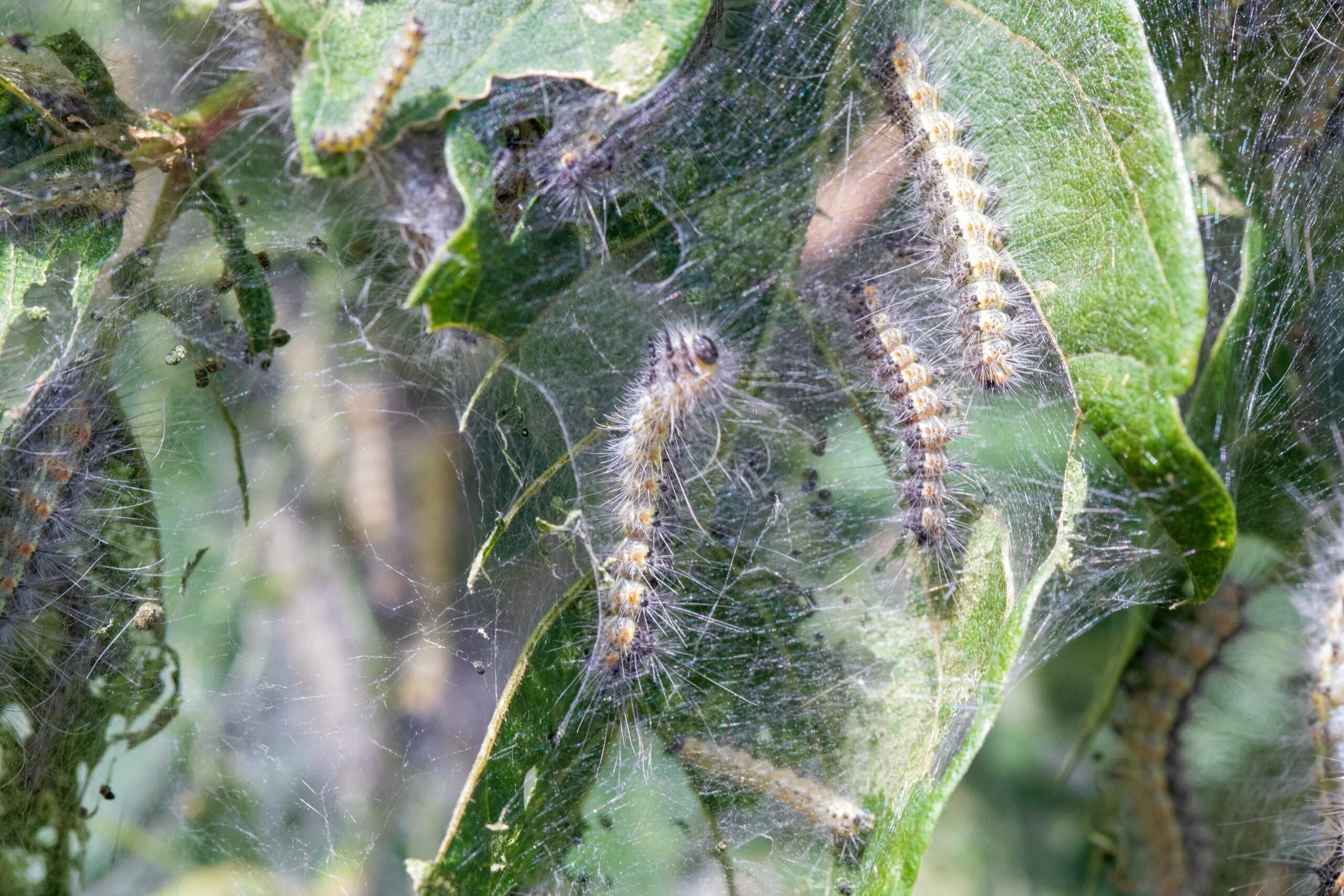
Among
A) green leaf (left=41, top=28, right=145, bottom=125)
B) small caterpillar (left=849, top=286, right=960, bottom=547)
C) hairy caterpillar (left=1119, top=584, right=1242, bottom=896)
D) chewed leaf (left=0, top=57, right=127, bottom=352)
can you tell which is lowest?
hairy caterpillar (left=1119, top=584, right=1242, bottom=896)

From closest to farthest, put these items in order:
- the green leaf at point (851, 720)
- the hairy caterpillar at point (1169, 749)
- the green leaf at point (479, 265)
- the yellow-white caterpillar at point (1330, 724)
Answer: the green leaf at point (479, 265) → the green leaf at point (851, 720) → the yellow-white caterpillar at point (1330, 724) → the hairy caterpillar at point (1169, 749)

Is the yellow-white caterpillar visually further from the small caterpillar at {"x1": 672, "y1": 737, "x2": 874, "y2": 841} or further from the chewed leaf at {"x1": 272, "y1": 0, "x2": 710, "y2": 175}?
the chewed leaf at {"x1": 272, "y1": 0, "x2": 710, "y2": 175}

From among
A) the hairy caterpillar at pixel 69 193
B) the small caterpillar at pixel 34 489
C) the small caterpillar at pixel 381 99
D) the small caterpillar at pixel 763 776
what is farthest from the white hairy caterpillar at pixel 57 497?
the small caterpillar at pixel 763 776

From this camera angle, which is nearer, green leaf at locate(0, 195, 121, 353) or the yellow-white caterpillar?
green leaf at locate(0, 195, 121, 353)

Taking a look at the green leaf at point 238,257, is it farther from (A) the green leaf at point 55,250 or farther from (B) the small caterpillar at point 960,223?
(B) the small caterpillar at point 960,223

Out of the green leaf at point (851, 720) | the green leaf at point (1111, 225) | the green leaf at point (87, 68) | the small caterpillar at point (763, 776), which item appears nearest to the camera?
the green leaf at point (1111, 225)

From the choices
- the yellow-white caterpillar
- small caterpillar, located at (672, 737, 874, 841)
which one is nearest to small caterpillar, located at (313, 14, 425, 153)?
small caterpillar, located at (672, 737, 874, 841)

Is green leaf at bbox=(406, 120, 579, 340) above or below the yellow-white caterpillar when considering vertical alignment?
above
